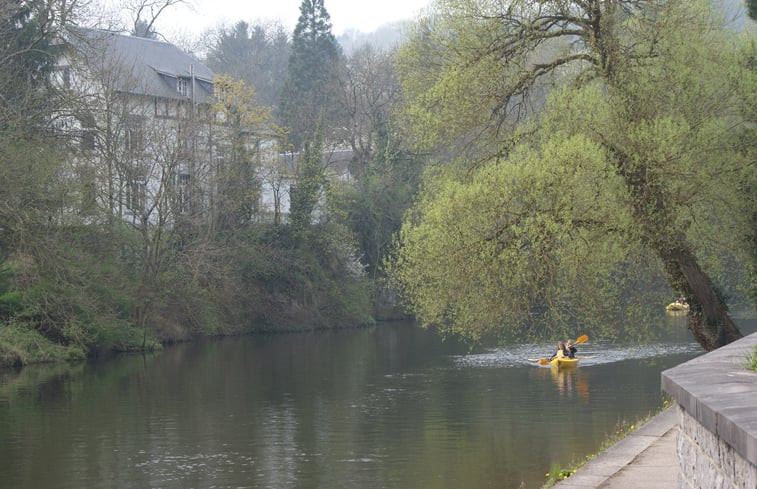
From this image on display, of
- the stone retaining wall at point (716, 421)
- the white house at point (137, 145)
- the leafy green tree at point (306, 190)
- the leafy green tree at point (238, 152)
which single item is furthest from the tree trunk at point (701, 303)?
the leafy green tree at point (306, 190)

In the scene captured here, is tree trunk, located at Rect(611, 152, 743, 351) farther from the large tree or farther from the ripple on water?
the ripple on water

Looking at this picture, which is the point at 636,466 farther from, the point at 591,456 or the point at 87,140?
the point at 87,140

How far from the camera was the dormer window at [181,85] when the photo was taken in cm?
5847

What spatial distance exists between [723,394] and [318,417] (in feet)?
60.0

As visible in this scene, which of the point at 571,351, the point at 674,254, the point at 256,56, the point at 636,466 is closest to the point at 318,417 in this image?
the point at 674,254

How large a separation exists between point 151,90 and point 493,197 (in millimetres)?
35873

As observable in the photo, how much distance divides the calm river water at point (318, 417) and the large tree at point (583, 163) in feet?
9.54

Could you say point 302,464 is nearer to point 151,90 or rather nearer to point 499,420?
point 499,420

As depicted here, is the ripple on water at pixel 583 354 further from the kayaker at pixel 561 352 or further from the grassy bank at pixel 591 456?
the grassy bank at pixel 591 456

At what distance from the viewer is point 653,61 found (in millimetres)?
18969

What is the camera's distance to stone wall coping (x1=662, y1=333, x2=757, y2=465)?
5484 millimetres

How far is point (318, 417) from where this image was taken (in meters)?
24.3

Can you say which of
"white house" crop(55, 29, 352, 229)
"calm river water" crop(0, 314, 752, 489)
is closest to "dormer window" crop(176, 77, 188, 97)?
"white house" crop(55, 29, 352, 229)

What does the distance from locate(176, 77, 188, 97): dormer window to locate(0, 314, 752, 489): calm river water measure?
75.5 feet
